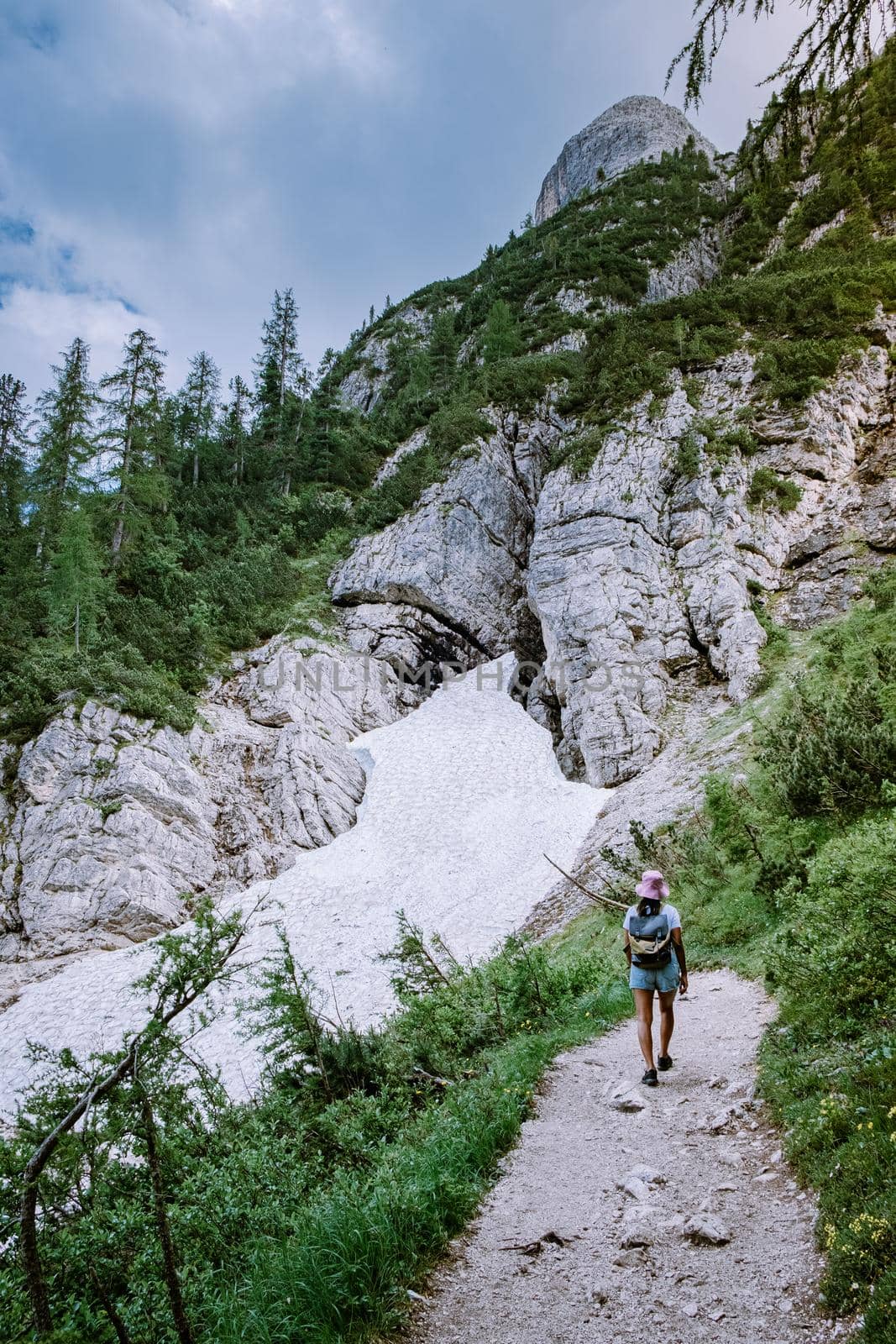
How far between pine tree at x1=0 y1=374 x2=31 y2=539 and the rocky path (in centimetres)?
3570

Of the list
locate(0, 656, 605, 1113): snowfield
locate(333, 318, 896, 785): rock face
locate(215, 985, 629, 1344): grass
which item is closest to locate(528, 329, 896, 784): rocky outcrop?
locate(333, 318, 896, 785): rock face

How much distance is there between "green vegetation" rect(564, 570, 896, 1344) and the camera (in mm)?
2773

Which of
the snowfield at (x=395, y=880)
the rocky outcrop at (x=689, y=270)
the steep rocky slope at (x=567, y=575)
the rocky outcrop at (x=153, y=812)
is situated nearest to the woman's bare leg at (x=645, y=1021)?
the snowfield at (x=395, y=880)

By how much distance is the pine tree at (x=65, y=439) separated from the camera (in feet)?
93.4

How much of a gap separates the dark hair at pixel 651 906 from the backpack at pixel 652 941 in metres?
0.02

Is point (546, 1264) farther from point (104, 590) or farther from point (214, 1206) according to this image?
point (104, 590)

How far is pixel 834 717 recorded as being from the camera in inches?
377

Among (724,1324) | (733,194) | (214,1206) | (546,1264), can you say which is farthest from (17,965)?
(733,194)

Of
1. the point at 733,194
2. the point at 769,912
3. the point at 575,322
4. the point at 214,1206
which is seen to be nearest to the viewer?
the point at 214,1206

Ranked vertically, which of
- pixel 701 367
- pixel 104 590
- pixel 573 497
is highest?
pixel 701 367

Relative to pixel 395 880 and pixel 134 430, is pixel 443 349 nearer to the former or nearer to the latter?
pixel 134 430

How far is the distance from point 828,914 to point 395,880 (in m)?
13.0

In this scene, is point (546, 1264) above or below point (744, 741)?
below

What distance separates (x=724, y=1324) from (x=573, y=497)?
1025 inches
